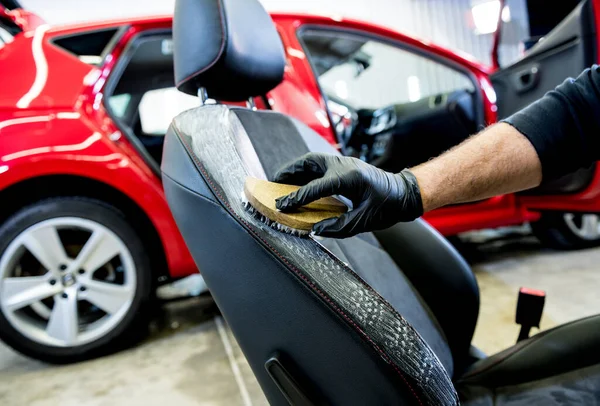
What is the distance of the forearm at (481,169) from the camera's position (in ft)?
2.11

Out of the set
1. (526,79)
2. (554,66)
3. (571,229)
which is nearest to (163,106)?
A: (526,79)

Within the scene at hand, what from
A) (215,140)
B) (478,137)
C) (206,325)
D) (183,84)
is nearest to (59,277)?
(206,325)

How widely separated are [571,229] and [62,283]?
2427mm

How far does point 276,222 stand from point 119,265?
1.38m

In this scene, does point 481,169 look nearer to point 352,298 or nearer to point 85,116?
point 352,298

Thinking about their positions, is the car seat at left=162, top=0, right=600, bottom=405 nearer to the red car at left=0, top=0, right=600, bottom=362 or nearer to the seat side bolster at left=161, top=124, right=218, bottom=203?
the seat side bolster at left=161, top=124, right=218, bottom=203

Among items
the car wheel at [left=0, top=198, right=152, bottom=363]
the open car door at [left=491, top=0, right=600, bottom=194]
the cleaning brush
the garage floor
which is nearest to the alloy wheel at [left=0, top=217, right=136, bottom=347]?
the car wheel at [left=0, top=198, right=152, bottom=363]

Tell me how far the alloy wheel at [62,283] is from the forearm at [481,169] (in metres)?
1.24

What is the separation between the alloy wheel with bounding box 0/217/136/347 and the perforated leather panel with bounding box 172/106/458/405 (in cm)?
112

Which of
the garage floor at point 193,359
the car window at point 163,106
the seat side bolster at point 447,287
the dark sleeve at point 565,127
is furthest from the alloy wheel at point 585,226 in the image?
the car window at point 163,106

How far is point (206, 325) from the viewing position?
1921 mm

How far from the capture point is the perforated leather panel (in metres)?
0.48

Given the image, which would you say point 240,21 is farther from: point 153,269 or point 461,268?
point 153,269

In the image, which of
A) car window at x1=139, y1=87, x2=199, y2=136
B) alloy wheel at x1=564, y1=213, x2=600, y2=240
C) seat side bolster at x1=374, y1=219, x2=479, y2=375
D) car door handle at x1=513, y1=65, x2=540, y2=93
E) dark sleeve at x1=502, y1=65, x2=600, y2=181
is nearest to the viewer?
dark sleeve at x1=502, y1=65, x2=600, y2=181
